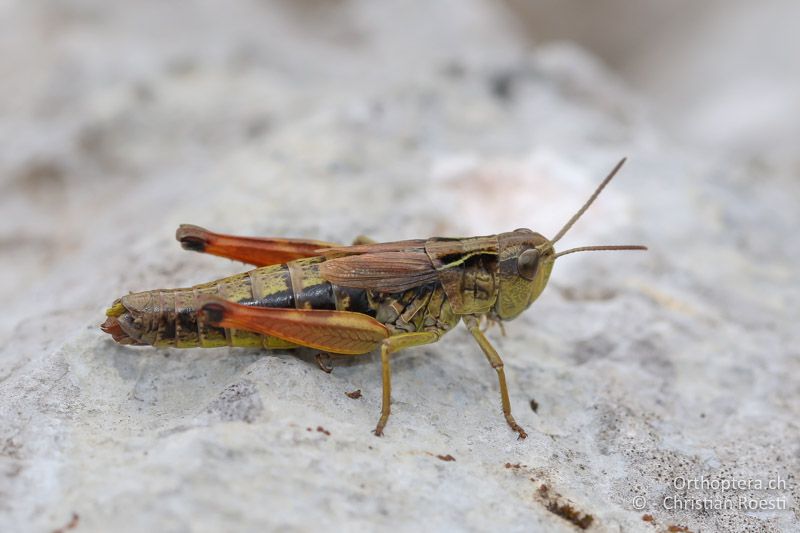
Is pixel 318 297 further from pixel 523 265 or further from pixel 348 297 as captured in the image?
pixel 523 265

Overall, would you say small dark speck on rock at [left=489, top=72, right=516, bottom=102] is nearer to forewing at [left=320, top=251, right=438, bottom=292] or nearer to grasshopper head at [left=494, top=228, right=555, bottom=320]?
grasshopper head at [left=494, top=228, right=555, bottom=320]

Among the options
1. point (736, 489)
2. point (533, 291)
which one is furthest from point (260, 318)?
point (736, 489)

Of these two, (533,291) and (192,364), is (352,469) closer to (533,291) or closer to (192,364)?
(192,364)

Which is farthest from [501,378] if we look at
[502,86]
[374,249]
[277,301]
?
[502,86]

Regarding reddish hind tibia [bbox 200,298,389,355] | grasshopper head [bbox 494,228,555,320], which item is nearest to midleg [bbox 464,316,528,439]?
grasshopper head [bbox 494,228,555,320]

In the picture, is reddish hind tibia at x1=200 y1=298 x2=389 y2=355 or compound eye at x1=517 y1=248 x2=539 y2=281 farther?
compound eye at x1=517 y1=248 x2=539 y2=281

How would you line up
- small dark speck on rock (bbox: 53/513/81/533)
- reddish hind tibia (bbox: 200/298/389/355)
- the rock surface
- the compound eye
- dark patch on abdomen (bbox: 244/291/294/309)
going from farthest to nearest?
the compound eye < dark patch on abdomen (bbox: 244/291/294/309) < reddish hind tibia (bbox: 200/298/389/355) < the rock surface < small dark speck on rock (bbox: 53/513/81/533)

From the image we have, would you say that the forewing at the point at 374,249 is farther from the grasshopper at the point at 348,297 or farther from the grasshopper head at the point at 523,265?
the grasshopper head at the point at 523,265
